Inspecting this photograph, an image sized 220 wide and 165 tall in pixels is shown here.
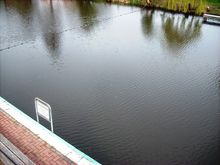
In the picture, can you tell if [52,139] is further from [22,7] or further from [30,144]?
[22,7]

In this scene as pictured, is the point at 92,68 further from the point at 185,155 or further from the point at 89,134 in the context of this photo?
the point at 185,155

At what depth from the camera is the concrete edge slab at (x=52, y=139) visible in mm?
6828

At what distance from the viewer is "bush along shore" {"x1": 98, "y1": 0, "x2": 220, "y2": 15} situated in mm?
21734

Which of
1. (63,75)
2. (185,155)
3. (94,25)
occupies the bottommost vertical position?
(185,155)

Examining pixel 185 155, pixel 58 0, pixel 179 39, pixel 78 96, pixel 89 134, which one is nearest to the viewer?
pixel 185 155

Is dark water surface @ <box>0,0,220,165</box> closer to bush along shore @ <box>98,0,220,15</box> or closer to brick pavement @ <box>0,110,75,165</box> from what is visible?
bush along shore @ <box>98,0,220,15</box>

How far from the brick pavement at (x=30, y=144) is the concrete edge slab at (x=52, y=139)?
0.09m

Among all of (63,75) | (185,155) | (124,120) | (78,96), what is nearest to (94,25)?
(63,75)

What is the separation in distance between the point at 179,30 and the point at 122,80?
27.1 ft

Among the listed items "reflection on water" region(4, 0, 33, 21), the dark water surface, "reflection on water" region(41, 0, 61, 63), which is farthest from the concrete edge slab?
"reflection on water" region(4, 0, 33, 21)

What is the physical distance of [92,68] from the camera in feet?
44.3

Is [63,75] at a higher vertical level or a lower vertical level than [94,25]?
lower

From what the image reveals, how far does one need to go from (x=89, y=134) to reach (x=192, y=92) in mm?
4827

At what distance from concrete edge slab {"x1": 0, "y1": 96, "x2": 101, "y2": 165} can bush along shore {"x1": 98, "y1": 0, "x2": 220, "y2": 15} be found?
17.0m
